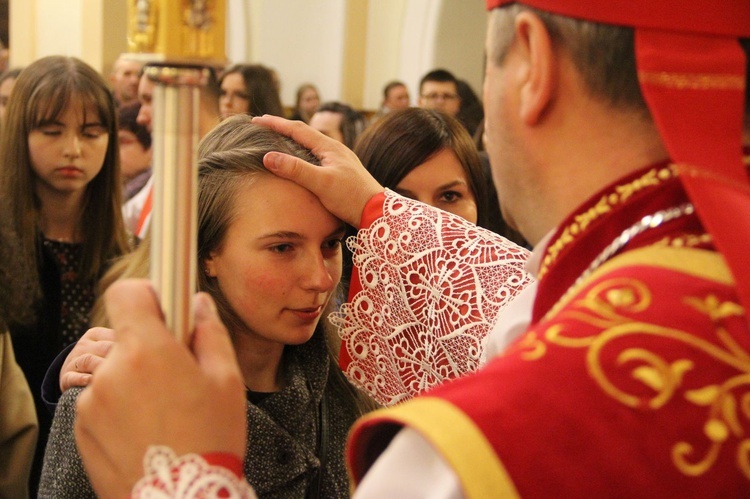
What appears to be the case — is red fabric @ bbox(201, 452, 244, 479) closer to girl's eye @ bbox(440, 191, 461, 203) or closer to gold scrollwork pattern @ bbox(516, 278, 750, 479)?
gold scrollwork pattern @ bbox(516, 278, 750, 479)

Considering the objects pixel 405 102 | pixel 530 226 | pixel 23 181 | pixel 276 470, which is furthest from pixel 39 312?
pixel 405 102

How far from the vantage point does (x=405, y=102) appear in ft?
30.0

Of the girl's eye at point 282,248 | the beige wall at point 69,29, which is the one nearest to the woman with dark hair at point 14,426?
the girl's eye at point 282,248

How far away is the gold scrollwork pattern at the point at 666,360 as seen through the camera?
84cm

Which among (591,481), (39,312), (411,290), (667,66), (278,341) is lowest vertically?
(39,312)

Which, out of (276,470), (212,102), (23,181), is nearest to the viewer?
(276,470)

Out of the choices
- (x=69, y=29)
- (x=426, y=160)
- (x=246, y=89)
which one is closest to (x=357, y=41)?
(x=69, y=29)

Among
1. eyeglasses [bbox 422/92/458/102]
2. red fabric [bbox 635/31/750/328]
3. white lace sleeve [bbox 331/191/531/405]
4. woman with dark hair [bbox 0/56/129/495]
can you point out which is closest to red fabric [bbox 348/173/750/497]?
red fabric [bbox 635/31/750/328]

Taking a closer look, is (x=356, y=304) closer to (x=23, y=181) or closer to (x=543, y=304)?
(x=543, y=304)

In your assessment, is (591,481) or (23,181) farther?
(23,181)

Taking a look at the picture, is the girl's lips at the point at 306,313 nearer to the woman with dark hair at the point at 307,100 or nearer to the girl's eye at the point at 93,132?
the girl's eye at the point at 93,132

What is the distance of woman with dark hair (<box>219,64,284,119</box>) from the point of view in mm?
4934

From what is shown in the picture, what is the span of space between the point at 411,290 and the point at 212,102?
7.21 ft

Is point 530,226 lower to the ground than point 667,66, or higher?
lower
